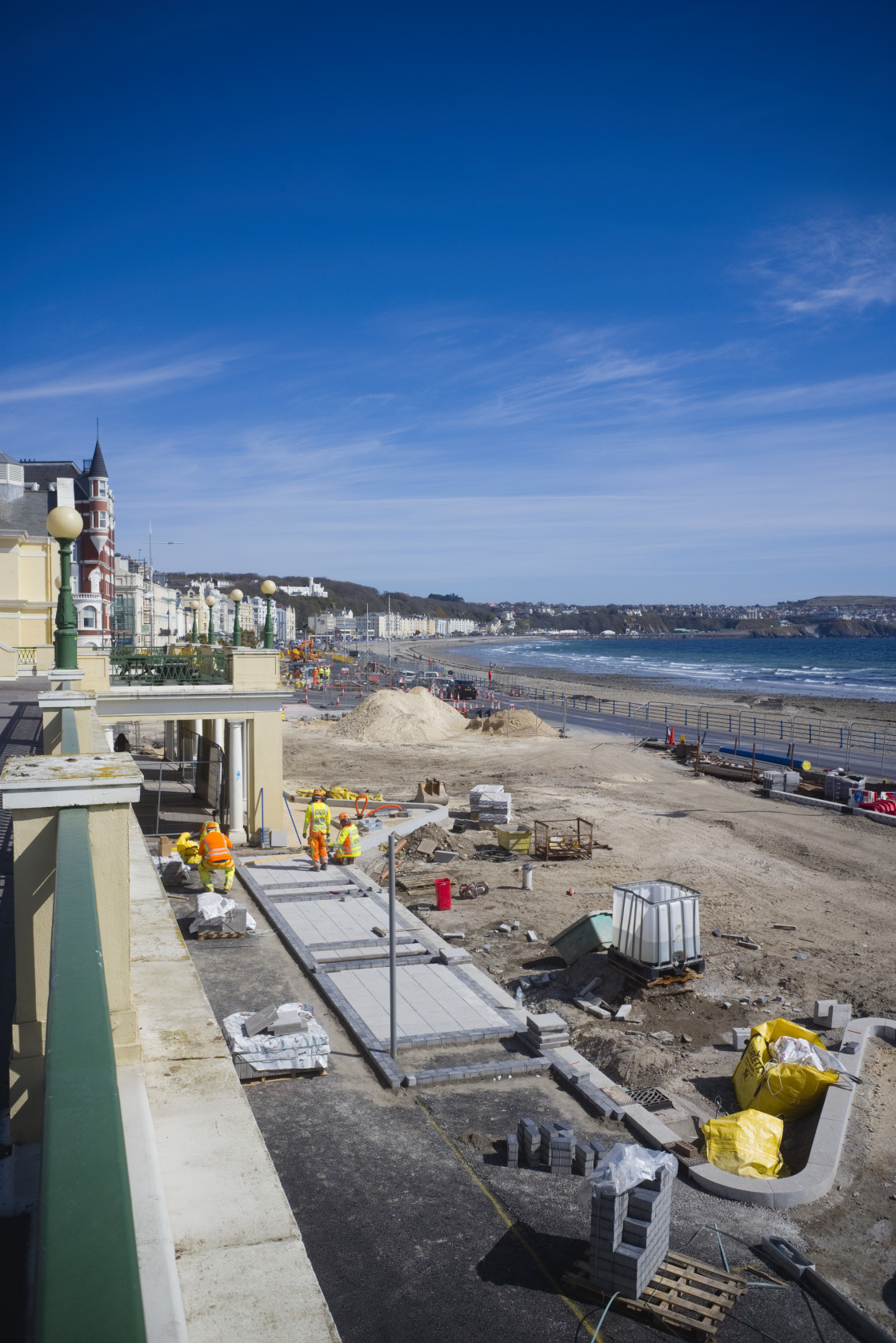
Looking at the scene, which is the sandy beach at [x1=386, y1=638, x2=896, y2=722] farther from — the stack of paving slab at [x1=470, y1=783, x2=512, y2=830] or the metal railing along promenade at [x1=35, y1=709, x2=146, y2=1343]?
the metal railing along promenade at [x1=35, y1=709, x2=146, y2=1343]

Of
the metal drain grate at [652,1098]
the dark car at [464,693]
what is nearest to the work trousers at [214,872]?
the metal drain grate at [652,1098]

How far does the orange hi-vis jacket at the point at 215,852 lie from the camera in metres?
16.8

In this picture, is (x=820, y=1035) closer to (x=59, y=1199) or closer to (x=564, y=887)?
(x=564, y=887)

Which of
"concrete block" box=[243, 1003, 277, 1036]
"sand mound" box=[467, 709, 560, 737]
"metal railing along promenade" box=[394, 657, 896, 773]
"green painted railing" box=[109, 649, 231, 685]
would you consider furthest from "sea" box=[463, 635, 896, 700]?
"concrete block" box=[243, 1003, 277, 1036]

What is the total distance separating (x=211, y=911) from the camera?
1546 centimetres

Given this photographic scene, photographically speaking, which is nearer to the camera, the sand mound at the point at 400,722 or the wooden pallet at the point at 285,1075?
the wooden pallet at the point at 285,1075

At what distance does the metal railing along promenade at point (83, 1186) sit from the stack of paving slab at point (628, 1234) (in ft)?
22.4

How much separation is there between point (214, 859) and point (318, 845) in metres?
3.67

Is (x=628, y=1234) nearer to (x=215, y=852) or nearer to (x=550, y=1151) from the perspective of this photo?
(x=550, y=1151)

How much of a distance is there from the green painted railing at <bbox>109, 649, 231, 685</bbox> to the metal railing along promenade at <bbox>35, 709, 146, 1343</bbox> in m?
19.9

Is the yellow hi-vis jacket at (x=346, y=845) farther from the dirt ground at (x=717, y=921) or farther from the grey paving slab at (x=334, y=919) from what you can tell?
the grey paving slab at (x=334, y=919)

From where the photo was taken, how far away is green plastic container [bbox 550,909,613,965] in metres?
16.6

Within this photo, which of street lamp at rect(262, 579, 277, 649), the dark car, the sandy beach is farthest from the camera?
the sandy beach

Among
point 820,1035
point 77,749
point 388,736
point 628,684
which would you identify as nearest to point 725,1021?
point 820,1035
